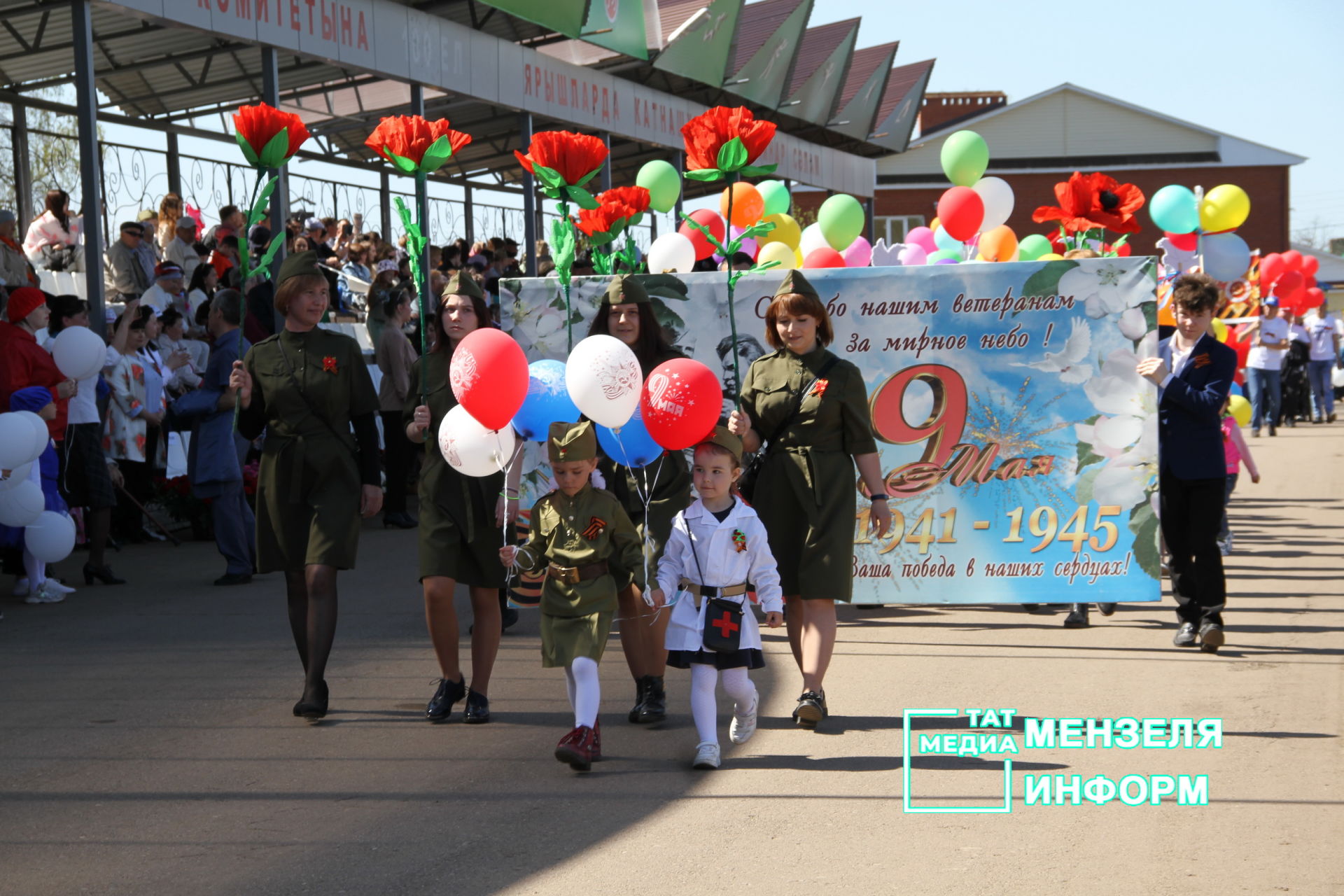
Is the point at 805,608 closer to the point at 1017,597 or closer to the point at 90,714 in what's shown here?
the point at 1017,597

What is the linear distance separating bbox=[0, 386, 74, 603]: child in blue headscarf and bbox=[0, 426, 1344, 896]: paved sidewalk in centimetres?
94

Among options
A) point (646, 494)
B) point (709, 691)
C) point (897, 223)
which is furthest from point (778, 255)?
point (897, 223)

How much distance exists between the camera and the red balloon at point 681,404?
19.3ft

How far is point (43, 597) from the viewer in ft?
33.2

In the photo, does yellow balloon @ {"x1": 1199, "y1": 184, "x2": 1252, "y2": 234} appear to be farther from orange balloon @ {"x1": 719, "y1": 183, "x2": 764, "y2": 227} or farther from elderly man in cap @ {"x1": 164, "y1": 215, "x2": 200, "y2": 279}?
elderly man in cap @ {"x1": 164, "y1": 215, "x2": 200, "y2": 279}

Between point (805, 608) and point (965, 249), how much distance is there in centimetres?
716

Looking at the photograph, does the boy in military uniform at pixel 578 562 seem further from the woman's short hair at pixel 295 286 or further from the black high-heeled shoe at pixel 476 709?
the woman's short hair at pixel 295 286

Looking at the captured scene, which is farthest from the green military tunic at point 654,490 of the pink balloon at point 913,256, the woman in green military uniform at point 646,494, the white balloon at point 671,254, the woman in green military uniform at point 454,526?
the pink balloon at point 913,256

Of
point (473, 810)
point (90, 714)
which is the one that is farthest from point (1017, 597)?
point (90, 714)

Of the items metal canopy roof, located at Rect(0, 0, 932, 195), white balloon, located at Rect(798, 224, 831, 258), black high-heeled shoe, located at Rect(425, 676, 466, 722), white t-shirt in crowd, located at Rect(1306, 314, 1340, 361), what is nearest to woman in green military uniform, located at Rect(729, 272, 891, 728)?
black high-heeled shoe, located at Rect(425, 676, 466, 722)

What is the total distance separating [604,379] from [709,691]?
51.5 inches

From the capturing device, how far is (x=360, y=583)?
10820mm

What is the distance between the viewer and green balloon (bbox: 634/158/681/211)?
12.0 meters

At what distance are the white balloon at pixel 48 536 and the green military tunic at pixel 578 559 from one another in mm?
5270
